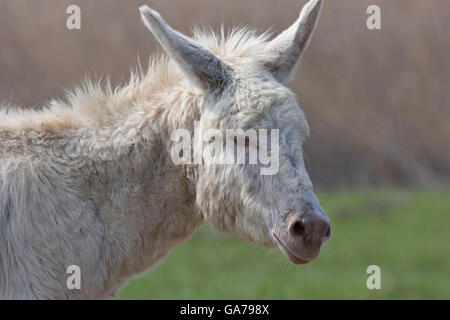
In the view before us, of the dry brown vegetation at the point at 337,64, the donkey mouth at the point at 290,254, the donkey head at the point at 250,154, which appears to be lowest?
the donkey mouth at the point at 290,254

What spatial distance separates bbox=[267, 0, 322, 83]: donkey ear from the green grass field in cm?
465

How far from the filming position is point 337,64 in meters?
16.3

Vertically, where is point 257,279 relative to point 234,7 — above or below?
below

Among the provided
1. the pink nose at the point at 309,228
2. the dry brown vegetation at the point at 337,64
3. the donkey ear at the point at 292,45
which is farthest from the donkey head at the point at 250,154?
the dry brown vegetation at the point at 337,64

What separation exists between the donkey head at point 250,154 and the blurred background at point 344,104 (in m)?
7.09

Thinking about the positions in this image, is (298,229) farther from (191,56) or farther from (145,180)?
(191,56)

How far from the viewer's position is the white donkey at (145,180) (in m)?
4.00

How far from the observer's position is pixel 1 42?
15438 millimetres

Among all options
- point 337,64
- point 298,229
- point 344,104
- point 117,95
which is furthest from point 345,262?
point 298,229

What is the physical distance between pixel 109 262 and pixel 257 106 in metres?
1.20

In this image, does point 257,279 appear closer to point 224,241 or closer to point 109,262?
point 224,241

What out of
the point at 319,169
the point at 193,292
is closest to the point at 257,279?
the point at 193,292

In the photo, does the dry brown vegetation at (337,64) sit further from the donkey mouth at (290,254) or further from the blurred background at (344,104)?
the donkey mouth at (290,254)

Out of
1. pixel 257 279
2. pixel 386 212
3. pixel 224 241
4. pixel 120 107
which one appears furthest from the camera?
pixel 386 212
